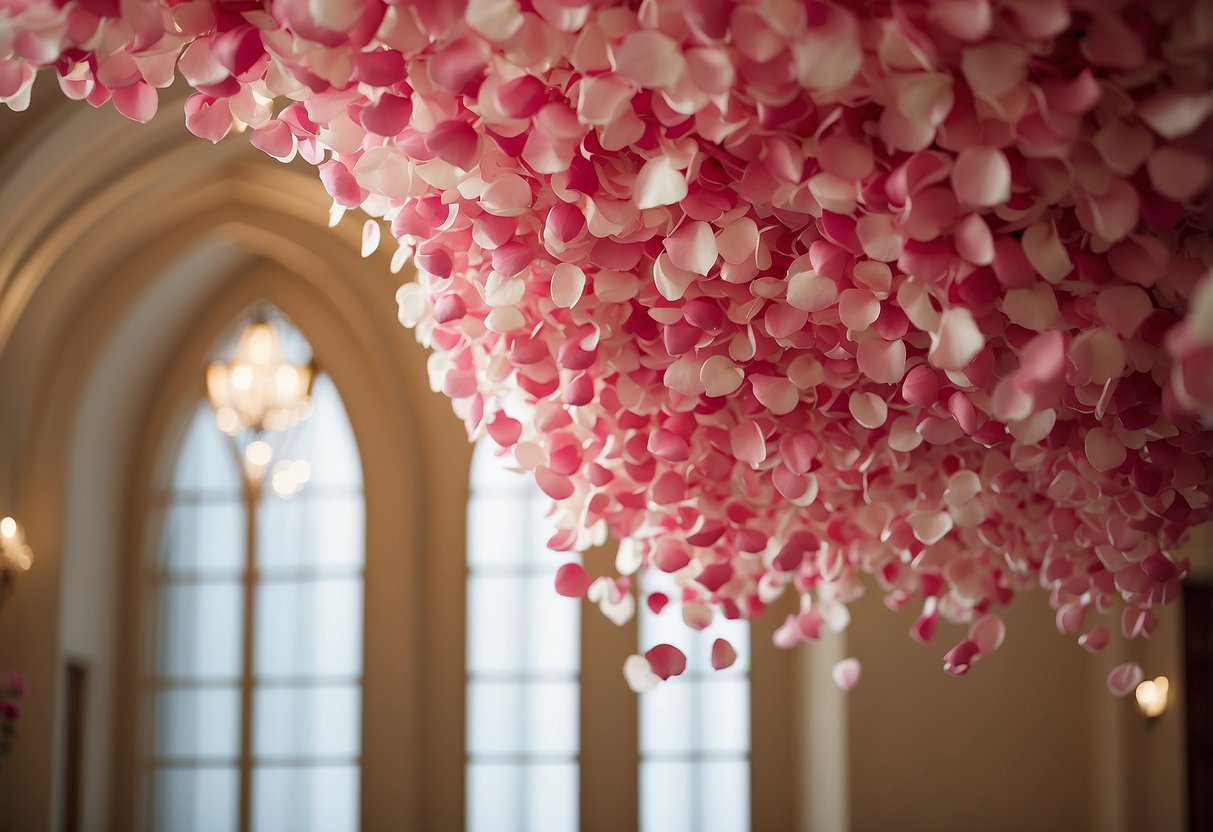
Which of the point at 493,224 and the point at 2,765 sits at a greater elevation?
the point at 493,224

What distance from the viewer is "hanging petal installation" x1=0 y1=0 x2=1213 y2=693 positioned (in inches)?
30.5

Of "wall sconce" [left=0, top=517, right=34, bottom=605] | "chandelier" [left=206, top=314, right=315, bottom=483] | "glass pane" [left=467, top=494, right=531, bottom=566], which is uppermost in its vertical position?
"chandelier" [left=206, top=314, right=315, bottom=483]

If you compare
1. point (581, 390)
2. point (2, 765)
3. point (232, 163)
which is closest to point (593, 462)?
point (581, 390)

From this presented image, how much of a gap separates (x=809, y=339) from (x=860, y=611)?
520cm

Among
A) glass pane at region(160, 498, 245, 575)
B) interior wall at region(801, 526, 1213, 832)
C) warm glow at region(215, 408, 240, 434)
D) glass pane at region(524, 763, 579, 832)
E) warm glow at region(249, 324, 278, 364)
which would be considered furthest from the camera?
glass pane at region(160, 498, 245, 575)

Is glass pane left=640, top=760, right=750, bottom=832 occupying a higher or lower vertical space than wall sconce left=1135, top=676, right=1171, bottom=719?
lower

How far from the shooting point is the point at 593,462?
1375 millimetres

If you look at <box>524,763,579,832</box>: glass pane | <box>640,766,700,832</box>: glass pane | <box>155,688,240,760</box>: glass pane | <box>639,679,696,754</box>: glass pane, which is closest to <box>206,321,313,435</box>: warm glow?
<box>155,688,240,760</box>: glass pane

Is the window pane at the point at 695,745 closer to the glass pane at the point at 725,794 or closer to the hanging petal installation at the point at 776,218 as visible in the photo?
the glass pane at the point at 725,794

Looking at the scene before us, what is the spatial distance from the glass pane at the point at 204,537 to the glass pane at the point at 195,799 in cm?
105

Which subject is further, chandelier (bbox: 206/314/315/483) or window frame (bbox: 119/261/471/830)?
window frame (bbox: 119/261/471/830)

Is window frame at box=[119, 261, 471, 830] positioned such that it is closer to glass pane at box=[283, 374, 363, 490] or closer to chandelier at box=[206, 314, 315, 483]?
glass pane at box=[283, 374, 363, 490]

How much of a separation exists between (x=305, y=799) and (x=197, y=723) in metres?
0.72

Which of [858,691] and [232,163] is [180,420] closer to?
[232,163]
